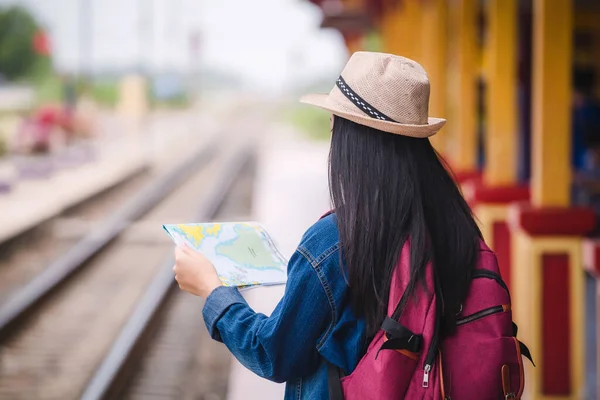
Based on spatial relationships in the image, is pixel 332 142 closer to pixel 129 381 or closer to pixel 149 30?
pixel 129 381

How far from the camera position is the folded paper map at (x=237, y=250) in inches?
88.2

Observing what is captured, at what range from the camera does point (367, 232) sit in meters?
1.95

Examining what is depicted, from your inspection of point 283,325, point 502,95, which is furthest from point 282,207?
point 283,325

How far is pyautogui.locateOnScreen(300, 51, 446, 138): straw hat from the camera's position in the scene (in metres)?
1.97

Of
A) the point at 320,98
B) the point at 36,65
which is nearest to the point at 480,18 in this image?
the point at 320,98

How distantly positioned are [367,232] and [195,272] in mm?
497

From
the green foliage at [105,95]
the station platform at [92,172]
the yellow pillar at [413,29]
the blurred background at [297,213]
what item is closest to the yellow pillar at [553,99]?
the blurred background at [297,213]

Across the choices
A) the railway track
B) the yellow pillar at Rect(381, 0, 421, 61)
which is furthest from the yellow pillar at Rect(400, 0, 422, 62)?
the railway track

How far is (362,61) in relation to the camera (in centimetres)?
205

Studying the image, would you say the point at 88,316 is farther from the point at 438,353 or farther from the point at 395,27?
the point at 395,27

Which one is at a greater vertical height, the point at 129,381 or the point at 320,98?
the point at 320,98

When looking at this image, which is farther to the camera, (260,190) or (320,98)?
(260,190)

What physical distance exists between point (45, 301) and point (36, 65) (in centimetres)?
6772

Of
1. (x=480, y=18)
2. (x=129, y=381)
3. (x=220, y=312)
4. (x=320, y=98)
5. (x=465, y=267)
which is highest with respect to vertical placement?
(x=480, y=18)
